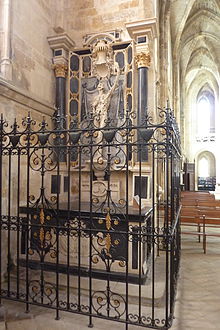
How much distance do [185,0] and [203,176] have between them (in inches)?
721

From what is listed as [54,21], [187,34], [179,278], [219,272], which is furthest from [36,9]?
[187,34]

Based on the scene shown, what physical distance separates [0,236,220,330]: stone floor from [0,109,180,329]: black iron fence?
0.12 metres

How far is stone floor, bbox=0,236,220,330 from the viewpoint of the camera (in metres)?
2.60

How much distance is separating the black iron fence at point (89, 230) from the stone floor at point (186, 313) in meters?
0.12

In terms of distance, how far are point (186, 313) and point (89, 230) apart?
1429 millimetres

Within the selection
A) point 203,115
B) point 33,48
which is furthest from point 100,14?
point 203,115

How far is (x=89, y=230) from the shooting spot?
8.52ft

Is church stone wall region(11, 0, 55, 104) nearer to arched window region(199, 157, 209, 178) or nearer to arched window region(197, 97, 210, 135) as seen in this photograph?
arched window region(197, 97, 210, 135)

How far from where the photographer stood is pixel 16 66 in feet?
13.9

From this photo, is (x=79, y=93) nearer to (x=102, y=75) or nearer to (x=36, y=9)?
(x=102, y=75)

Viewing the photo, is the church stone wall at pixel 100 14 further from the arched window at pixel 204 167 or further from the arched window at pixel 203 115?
the arched window at pixel 204 167

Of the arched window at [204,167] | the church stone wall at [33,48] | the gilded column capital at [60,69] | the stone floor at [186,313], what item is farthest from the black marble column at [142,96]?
the arched window at [204,167]

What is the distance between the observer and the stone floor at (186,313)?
8.54 feet

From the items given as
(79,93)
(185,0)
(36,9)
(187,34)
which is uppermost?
(187,34)
